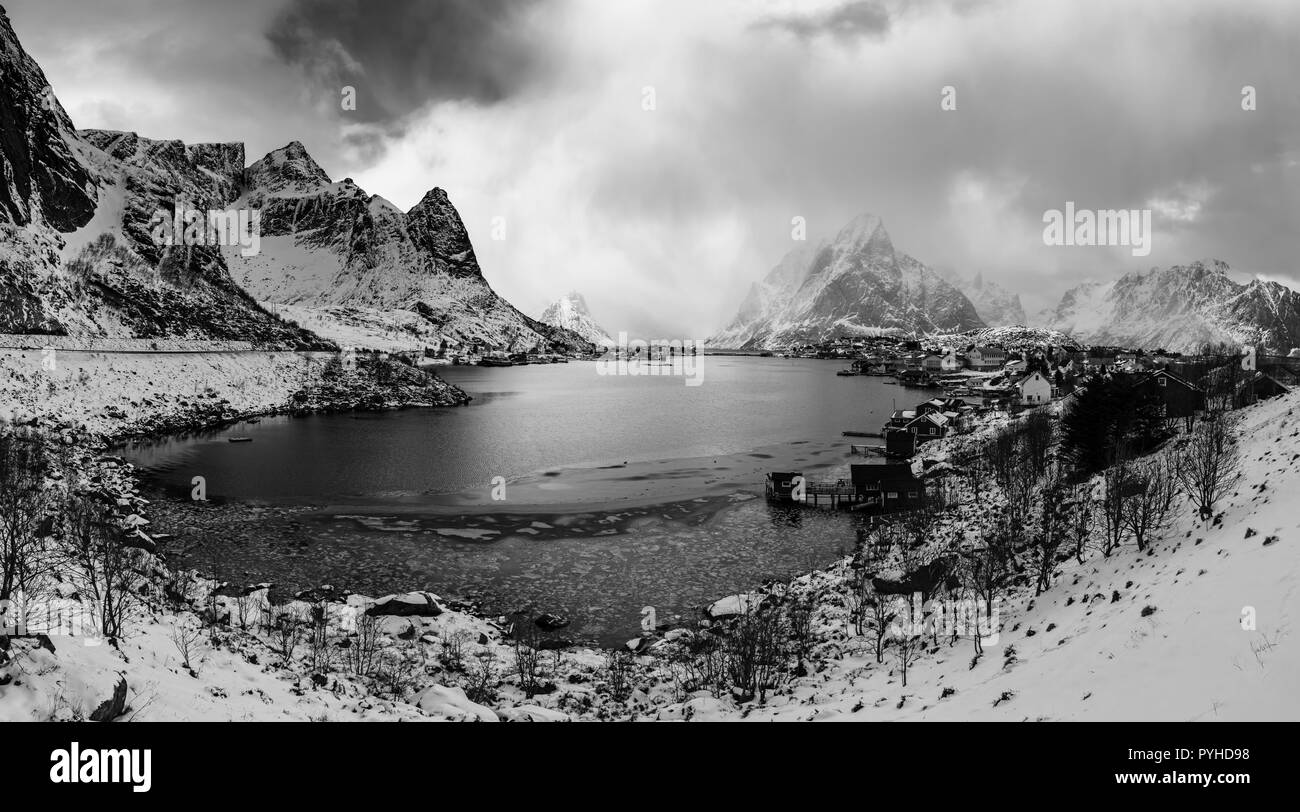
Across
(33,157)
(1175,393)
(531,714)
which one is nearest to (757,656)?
(531,714)

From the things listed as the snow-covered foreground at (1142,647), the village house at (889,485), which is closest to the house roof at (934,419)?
the village house at (889,485)

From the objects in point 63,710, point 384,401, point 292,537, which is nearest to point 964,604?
point 63,710

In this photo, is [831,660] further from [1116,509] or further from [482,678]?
[1116,509]

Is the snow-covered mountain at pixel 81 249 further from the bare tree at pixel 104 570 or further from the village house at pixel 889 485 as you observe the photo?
A: the village house at pixel 889 485

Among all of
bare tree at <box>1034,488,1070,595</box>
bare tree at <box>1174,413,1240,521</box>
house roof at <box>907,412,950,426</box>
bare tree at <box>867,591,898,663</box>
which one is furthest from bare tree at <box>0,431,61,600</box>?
house roof at <box>907,412,950,426</box>

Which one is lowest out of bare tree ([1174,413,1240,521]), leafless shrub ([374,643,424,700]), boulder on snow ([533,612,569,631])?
boulder on snow ([533,612,569,631])

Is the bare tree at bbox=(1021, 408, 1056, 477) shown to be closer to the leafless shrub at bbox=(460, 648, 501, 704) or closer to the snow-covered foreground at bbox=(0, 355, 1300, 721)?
the snow-covered foreground at bbox=(0, 355, 1300, 721)
